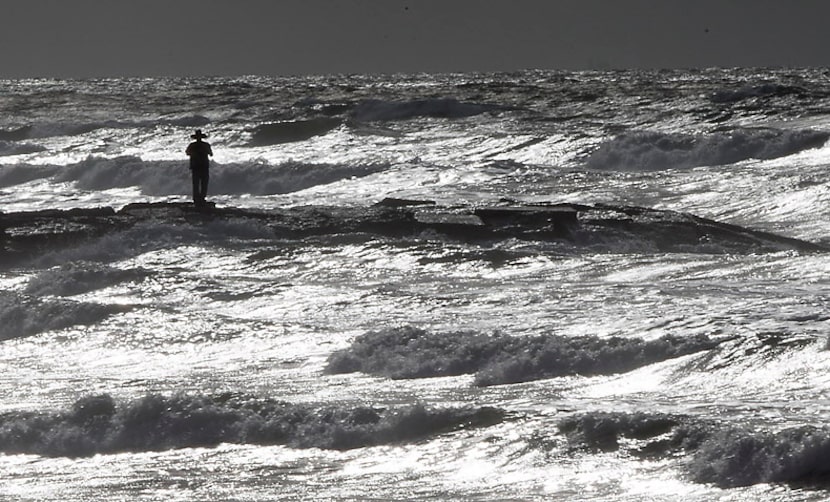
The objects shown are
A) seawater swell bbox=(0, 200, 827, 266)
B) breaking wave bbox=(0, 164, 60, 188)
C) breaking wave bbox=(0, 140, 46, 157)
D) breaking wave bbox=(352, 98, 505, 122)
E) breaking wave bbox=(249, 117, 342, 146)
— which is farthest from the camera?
breaking wave bbox=(352, 98, 505, 122)

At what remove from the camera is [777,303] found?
12.6 m

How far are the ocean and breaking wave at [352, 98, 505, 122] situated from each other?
53.1 feet

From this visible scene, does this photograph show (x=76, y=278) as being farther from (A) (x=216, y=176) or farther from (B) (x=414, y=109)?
(B) (x=414, y=109)

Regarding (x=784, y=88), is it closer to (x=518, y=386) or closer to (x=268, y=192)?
(x=268, y=192)

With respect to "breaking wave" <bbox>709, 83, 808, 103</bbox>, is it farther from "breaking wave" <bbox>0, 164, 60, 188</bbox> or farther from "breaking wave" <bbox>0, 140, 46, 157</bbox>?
"breaking wave" <bbox>0, 140, 46, 157</bbox>

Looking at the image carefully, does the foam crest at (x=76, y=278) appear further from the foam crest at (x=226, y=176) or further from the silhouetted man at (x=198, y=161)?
the foam crest at (x=226, y=176)

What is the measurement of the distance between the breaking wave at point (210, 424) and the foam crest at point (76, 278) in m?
5.81

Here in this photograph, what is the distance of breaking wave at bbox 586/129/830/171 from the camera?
31.1 metres

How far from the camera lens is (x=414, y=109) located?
151 feet

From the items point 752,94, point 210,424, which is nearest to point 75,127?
point 752,94

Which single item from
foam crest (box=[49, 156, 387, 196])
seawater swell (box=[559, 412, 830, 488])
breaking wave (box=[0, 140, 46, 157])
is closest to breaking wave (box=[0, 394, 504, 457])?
seawater swell (box=[559, 412, 830, 488])

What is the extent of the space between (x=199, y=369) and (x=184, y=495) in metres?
3.64

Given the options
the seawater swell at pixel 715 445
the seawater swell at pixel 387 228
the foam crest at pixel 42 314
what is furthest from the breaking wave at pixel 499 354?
the seawater swell at pixel 387 228

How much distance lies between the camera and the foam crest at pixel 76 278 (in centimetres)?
1587
